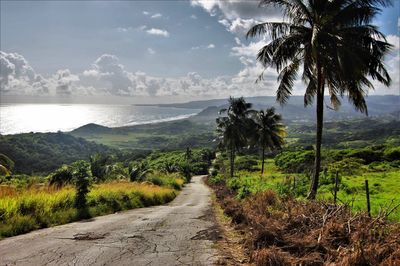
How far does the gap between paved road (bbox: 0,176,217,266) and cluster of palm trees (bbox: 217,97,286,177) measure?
131 ft

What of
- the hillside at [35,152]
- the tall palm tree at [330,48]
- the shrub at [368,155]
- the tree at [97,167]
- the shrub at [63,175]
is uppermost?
the tall palm tree at [330,48]

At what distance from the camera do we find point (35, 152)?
153 meters

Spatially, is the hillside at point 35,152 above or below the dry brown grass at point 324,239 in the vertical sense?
below

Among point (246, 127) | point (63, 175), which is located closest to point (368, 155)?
point (246, 127)

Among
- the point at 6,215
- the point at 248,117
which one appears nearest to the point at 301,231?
the point at 6,215

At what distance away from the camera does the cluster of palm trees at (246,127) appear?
166ft

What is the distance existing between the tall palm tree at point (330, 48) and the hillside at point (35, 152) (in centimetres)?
8796

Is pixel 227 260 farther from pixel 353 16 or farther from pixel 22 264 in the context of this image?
pixel 353 16

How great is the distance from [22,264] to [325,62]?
13001 millimetres

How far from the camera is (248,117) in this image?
51.7 meters

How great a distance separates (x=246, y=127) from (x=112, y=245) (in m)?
43.9

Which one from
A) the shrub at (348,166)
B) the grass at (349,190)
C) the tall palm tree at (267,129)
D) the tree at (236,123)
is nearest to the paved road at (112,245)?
the grass at (349,190)

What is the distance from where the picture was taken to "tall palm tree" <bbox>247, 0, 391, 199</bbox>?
14086 mm

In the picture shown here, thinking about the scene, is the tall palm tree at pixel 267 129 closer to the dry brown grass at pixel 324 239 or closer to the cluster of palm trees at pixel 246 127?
the cluster of palm trees at pixel 246 127
